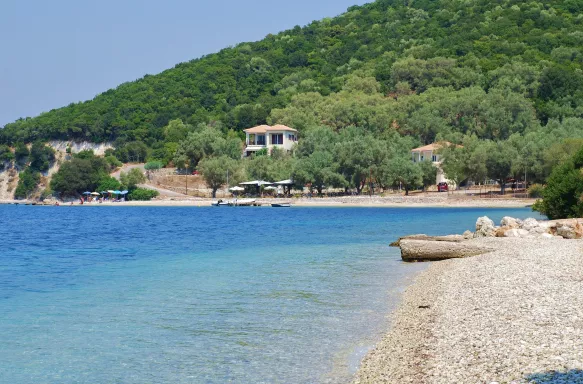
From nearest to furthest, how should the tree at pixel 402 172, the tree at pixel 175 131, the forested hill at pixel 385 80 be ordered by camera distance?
the tree at pixel 402 172, the forested hill at pixel 385 80, the tree at pixel 175 131

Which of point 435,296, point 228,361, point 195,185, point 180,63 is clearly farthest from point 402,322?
point 180,63

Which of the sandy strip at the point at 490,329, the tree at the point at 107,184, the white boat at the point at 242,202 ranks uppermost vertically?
the tree at the point at 107,184

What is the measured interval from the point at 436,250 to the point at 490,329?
12.8m

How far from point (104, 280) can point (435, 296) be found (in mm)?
11208

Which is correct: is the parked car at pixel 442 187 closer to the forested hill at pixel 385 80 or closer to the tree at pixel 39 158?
the forested hill at pixel 385 80

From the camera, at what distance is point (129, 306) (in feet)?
55.1

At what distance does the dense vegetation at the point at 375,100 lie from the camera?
82.6m

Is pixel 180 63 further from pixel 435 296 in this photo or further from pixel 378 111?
pixel 435 296

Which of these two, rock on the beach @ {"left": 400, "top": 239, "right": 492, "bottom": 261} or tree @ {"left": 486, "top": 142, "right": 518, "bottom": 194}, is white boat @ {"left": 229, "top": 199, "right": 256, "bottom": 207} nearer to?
→ tree @ {"left": 486, "top": 142, "right": 518, "bottom": 194}

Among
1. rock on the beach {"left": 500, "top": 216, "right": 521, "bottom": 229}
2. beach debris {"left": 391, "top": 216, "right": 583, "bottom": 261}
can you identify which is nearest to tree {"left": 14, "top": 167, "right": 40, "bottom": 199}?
beach debris {"left": 391, "top": 216, "right": 583, "bottom": 261}

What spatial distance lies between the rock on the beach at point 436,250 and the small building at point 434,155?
200 feet

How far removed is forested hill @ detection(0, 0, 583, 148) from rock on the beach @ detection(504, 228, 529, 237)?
70343mm

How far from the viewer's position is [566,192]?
37.8 m

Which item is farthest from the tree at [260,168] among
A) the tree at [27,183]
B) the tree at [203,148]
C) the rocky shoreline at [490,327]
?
the rocky shoreline at [490,327]
